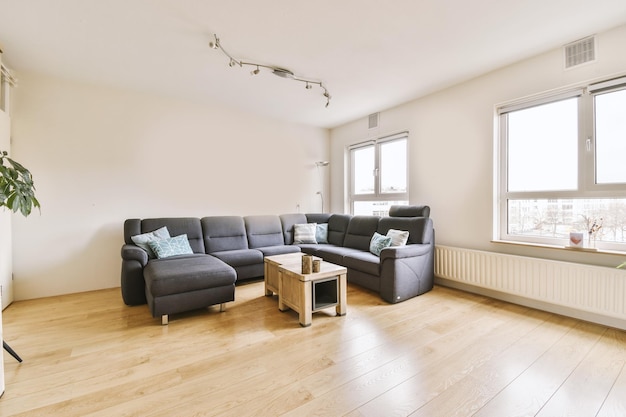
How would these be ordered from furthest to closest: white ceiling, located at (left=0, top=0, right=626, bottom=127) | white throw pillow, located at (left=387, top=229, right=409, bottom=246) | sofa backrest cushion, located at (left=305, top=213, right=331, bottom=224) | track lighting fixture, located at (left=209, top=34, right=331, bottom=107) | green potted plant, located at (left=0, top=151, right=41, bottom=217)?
sofa backrest cushion, located at (left=305, top=213, right=331, bottom=224)
white throw pillow, located at (left=387, top=229, right=409, bottom=246)
track lighting fixture, located at (left=209, top=34, right=331, bottom=107)
white ceiling, located at (left=0, top=0, right=626, bottom=127)
green potted plant, located at (left=0, top=151, right=41, bottom=217)

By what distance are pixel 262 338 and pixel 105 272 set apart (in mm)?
2702

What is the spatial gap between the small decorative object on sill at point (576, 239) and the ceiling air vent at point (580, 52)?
1610 millimetres

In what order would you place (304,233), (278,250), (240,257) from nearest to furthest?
(240,257), (278,250), (304,233)

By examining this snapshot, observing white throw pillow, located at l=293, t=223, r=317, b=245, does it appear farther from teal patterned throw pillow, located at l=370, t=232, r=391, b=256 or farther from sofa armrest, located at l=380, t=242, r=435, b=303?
sofa armrest, located at l=380, t=242, r=435, b=303

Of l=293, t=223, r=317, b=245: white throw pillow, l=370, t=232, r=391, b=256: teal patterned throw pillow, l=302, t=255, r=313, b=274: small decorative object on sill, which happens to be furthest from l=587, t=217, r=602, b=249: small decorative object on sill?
l=293, t=223, r=317, b=245: white throw pillow

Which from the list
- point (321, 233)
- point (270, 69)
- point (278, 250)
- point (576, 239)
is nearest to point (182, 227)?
point (278, 250)

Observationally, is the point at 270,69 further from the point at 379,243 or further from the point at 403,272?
the point at 403,272

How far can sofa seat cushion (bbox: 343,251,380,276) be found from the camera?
328cm

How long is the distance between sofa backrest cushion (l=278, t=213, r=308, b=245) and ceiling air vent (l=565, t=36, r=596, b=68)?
3.87 metres

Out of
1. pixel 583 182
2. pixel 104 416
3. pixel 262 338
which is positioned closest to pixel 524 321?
pixel 583 182

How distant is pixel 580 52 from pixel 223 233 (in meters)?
4.55

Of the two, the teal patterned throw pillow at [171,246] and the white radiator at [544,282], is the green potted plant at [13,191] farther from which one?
the white radiator at [544,282]

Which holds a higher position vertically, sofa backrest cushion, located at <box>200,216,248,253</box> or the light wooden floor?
sofa backrest cushion, located at <box>200,216,248,253</box>

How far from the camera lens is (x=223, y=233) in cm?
418
